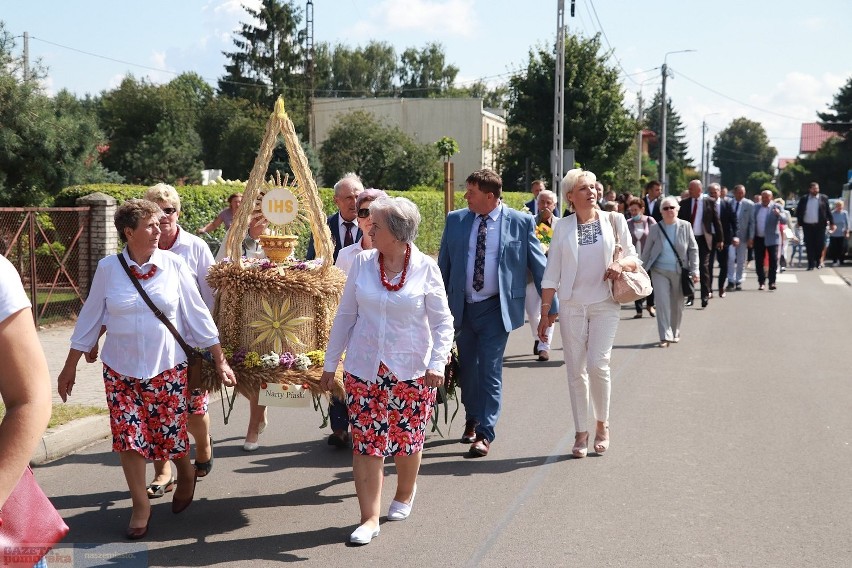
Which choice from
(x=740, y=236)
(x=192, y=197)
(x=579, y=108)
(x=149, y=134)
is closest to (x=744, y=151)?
(x=149, y=134)

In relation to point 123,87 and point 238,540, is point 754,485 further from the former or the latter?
point 123,87

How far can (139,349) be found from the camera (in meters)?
5.11

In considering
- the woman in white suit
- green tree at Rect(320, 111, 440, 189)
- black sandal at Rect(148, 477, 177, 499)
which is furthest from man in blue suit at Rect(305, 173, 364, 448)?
green tree at Rect(320, 111, 440, 189)

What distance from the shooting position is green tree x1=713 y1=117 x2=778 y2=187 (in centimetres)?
14000

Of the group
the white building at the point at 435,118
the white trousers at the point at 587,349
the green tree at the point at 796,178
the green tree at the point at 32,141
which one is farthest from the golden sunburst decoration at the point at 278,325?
the green tree at the point at 796,178

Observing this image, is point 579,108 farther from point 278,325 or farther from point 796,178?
point 796,178

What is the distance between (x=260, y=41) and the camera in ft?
218

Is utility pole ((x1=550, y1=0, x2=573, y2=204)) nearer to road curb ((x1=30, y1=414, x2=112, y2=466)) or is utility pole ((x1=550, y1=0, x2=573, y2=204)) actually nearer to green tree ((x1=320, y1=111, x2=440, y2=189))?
road curb ((x1=30, y1=414, x2=112, y2=466))

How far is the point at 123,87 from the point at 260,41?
1015 cm

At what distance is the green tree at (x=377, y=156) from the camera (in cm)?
5556

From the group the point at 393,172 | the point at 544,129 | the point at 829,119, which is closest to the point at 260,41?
the point at 393,172

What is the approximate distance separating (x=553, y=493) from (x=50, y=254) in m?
10.2

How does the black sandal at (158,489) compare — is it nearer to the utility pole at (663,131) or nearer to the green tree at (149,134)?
the utility pole at (663,131)

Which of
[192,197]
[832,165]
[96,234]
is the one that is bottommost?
[96,234]
